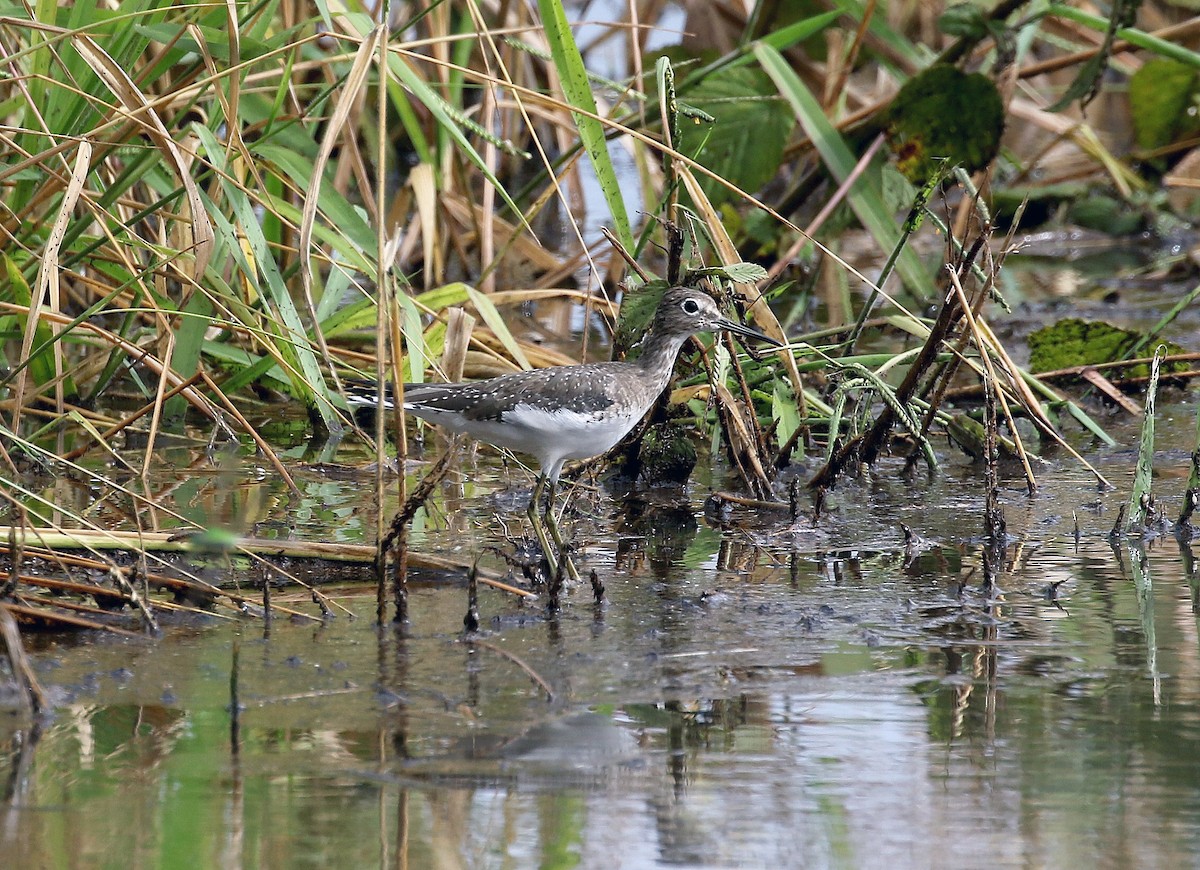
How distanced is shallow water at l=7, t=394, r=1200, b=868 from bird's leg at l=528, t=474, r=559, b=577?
0.17 meters

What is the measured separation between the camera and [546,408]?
16.9 feet

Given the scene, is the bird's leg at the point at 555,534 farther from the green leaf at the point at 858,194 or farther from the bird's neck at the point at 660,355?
the green leaf at the point at 858,194

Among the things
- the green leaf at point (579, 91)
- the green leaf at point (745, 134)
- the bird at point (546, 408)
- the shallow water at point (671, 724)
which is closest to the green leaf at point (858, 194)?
the green leaf at point (745, 134)

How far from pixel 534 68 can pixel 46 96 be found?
194 inches

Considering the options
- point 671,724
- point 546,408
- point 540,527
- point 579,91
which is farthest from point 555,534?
point 579,91

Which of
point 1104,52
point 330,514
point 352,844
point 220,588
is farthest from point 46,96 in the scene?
point 1104,52

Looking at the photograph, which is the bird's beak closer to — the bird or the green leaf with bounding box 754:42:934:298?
the bird

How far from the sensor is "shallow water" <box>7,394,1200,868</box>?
3.08m

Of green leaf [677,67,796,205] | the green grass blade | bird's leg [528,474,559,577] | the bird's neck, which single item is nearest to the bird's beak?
the bird's neck

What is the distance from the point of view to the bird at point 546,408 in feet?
16.7

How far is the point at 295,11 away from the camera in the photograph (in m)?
8.18

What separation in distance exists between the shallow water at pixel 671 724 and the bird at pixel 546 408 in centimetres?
38

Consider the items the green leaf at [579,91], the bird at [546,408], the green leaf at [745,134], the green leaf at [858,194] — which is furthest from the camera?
the green leaf at [745,134]

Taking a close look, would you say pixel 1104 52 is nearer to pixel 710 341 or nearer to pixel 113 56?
pixel 710 341
